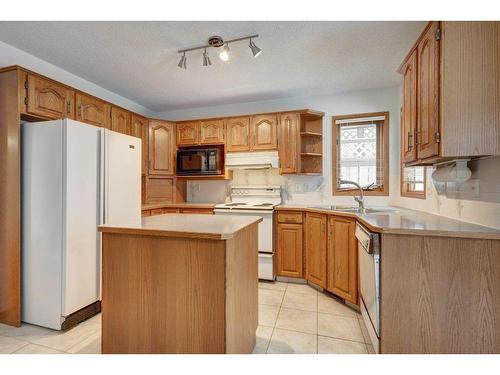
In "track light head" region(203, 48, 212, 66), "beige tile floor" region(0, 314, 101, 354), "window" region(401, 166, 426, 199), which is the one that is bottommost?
"beige tile floor" region(0, 314, 101, 354)

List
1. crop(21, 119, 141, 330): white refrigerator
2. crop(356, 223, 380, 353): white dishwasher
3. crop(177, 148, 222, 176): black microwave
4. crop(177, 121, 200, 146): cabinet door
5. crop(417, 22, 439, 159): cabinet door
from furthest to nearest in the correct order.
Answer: crop(177, 121, 200, 146): cabinet door → crop(177, 148, 222, 176): black microwave → crop(21, 119, 141, 330): white refrigerator → crop(356, 223, 380, 353): white dishwasher → crop(417, 22, 439, 159): cabinet door

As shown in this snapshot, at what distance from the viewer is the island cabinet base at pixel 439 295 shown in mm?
1333

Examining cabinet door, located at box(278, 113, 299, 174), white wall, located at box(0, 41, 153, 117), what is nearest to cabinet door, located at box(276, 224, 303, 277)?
cabinet door, located at box(278, 113, 299, 174)

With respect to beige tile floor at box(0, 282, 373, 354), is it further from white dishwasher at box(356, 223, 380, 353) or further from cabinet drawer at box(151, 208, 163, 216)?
cabinet drawer at box(151, 208, 163, 216)

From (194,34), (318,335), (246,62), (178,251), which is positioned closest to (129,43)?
(194,34)

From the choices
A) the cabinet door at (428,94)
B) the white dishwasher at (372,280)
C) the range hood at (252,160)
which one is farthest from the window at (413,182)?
the range hood at (252,160)

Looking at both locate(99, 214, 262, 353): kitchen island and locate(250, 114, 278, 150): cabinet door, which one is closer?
locate(99, 214, 262, 353): kitchen island

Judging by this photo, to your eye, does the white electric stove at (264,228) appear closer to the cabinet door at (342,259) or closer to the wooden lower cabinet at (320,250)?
the wooden lower cabinet at (320,250)

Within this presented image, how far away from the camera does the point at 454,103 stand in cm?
133

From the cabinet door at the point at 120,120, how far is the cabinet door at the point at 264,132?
63.0 inches

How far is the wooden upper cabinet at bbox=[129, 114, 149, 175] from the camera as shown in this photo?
3.31 meters

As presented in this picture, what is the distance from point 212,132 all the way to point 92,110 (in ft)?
4.83

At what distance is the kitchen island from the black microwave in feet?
6.95

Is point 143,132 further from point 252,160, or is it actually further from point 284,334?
point 284,334
